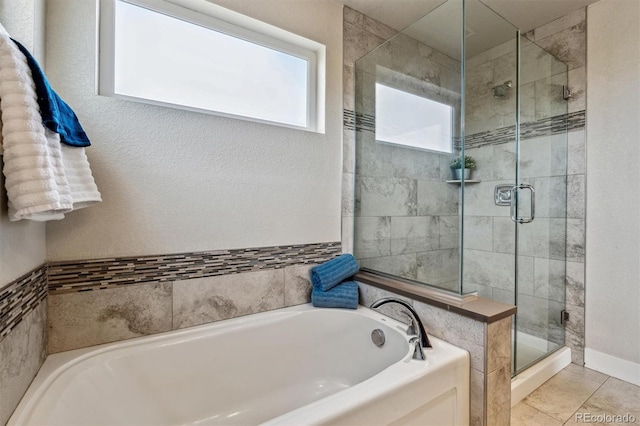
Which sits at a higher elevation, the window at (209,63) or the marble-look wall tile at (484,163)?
the window at (209,63)

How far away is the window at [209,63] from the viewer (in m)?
1.49

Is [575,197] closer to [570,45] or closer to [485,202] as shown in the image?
[485,202]

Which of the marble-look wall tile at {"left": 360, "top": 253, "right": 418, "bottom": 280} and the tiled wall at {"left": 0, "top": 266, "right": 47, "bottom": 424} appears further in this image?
the marble-look wall tile at {"left": 360, "top": 253, "right": 418, "bottom": 280}

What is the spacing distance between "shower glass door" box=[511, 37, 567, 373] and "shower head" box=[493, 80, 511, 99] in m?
0.11

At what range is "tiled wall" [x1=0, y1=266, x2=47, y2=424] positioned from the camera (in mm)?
856

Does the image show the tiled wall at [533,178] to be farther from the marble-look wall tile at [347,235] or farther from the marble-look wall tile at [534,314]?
the marble-look wall tile at [347,235]

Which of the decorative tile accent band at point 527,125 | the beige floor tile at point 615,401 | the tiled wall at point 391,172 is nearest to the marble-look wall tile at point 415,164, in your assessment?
the tiled wall at point 391,172

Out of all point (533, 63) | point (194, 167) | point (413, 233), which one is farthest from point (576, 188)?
point (194, 167)

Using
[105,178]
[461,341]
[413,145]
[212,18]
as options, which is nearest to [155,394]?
[105,178]

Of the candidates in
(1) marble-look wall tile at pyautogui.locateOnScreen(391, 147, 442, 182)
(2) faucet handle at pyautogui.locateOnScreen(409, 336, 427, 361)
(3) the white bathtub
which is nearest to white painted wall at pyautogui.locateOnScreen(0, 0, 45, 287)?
(3) the white bathtub

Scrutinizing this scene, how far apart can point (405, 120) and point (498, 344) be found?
1.55m

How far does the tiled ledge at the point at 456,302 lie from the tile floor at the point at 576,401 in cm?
71

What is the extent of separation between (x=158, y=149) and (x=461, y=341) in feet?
5.67

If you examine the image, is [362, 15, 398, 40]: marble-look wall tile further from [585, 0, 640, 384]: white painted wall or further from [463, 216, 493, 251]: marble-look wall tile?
[463, 216, 493, 251]: marble-look wall tile
